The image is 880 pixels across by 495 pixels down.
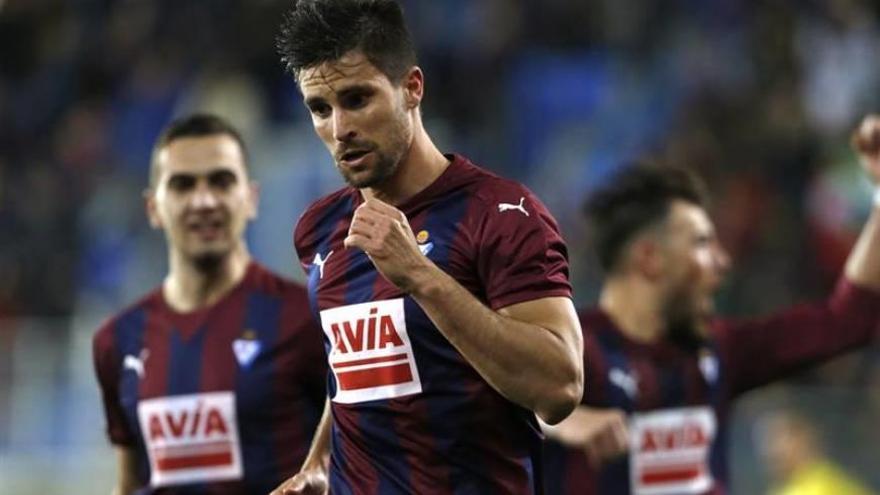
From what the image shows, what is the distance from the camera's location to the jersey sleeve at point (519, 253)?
363cm

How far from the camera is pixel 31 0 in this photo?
45.6 ft

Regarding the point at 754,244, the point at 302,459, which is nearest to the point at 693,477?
the point at 302,459

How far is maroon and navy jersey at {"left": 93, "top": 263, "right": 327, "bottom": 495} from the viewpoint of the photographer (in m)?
5.21

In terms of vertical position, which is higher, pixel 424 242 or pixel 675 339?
pixel 424 242

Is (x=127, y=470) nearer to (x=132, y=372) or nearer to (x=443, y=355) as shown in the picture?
(x=132, y=372)

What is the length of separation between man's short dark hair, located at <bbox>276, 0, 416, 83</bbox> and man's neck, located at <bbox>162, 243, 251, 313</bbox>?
1.74 metres

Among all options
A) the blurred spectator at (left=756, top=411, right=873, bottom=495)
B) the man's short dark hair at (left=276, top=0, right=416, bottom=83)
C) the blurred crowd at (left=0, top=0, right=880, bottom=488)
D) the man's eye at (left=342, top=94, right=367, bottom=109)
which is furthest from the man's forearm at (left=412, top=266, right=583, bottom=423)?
the blurred crowd at (left=0, top=0, right=880, bottom=488)

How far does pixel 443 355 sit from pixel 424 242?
0.82 feet

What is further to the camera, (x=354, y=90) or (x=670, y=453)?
(x=670, y=453)

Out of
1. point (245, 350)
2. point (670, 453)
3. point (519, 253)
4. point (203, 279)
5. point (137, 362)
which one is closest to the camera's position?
point (519, 253)

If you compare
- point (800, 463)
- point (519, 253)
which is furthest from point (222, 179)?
point (800, 463)

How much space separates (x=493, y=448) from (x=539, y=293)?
41cm

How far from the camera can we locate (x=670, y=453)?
567 cm

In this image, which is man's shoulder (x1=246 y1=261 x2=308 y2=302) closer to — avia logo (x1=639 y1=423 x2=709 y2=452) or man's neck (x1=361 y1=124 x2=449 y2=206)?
avia logo (x1=639 y1=423 x2=709 y2=452)
